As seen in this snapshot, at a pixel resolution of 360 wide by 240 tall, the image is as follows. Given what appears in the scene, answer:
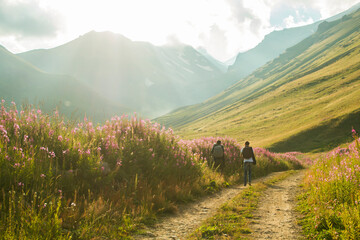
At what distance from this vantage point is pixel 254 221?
6344 mm

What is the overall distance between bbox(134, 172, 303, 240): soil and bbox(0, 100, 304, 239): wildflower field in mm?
466

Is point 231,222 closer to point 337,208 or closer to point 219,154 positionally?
point 337,208

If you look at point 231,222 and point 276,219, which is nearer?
point 231,222

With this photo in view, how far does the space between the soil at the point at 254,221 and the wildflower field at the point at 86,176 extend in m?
0.47

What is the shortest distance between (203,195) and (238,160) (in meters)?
8.13

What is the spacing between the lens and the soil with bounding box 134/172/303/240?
5.50m

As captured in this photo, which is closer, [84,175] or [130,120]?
[84,175]

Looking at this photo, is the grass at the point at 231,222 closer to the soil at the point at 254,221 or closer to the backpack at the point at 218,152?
the soil at the point at 254,221

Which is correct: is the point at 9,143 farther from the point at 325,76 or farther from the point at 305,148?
the point at 325,76

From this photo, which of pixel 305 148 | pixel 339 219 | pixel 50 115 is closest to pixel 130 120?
pixel 50 115

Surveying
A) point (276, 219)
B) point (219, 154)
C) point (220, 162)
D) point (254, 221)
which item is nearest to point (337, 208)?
point (276, 219)

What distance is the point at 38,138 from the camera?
743 cm

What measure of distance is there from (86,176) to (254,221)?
5223mm

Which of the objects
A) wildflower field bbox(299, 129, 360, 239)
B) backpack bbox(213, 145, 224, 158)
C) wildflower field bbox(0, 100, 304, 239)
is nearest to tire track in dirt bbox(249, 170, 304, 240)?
wildflower field bbox(299, 129, 360, 239)
